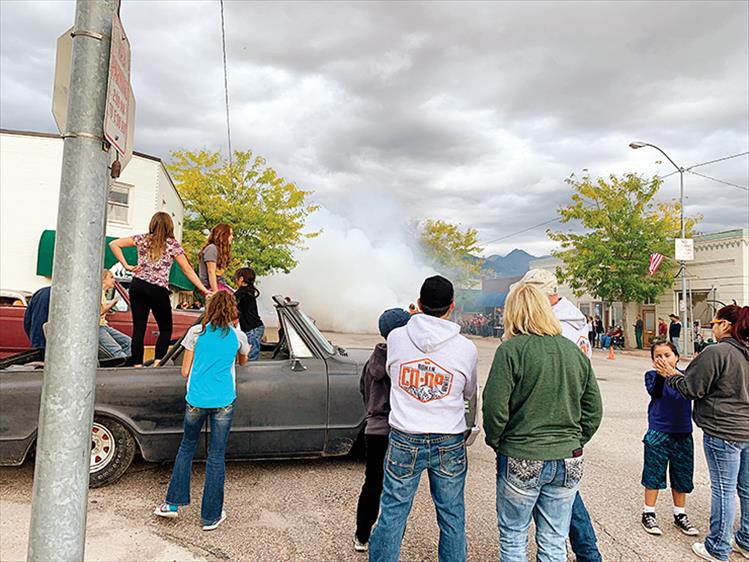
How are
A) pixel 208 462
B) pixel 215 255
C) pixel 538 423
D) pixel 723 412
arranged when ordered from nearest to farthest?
pixel 538 423 → pixel 723 412 → pixel 208 462 → pixel 215 255

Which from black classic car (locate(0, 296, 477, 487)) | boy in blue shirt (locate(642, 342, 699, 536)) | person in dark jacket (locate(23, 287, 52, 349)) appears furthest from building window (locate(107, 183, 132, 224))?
boy in blue shirt (locate(642, 342, 699, 536))

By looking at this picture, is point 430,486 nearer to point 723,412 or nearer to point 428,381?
point 428,381

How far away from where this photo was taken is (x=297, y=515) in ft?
14.3

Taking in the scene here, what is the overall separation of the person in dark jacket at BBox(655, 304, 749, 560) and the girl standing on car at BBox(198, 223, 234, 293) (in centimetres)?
416

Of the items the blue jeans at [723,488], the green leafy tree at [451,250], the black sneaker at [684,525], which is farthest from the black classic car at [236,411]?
the green leafy tree at [451,250]

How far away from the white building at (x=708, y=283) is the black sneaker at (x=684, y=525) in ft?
75.7

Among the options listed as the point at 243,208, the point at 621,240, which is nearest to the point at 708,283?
the point at 621,240

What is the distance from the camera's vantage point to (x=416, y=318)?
312 centimetres

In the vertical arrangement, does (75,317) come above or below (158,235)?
below

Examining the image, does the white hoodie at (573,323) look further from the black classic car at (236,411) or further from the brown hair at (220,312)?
the brown hair at (220,312)

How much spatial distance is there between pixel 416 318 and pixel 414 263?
4024 centimetres

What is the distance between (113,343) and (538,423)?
4.81 m

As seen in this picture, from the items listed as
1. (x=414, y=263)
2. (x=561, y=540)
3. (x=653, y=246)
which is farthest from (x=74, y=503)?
(x=414, y=263)

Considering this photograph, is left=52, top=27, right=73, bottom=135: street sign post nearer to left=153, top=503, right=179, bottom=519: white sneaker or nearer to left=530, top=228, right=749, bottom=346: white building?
left=153, top=503, right=179, bottom=519: white sneaker
